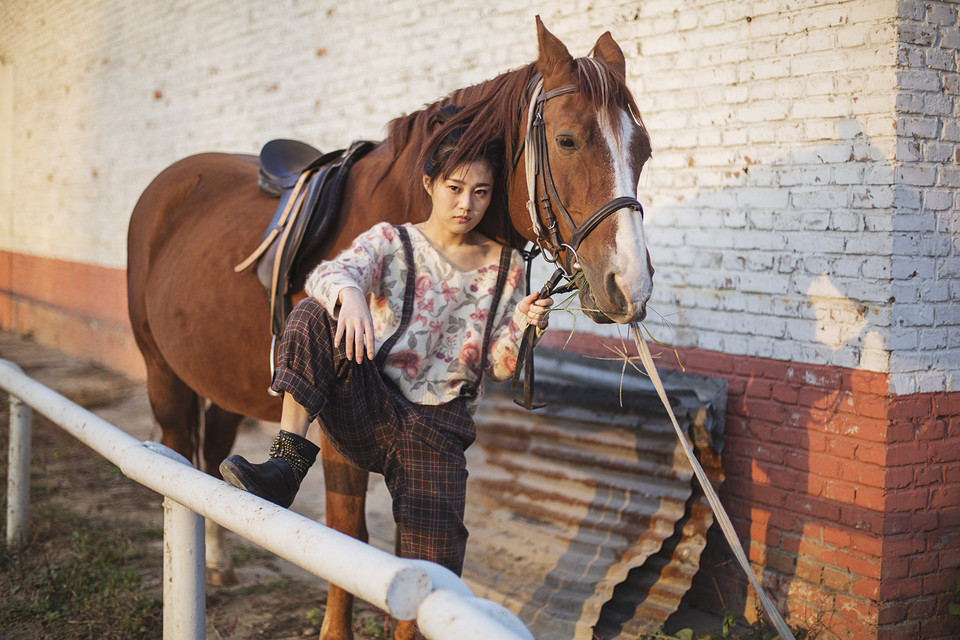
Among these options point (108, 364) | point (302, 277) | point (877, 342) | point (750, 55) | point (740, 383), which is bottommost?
point (108, 364)

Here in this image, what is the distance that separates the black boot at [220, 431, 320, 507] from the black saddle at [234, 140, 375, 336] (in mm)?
829

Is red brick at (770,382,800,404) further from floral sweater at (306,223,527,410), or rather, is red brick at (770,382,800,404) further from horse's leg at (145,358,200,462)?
horse's leg at (145,358,200,462)

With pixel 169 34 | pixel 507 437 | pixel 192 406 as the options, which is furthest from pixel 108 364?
pixel 507 437

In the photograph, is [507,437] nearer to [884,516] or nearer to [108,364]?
[884,516]

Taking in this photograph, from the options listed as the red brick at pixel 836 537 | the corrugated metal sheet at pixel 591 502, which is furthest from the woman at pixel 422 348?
the red brick at pixel 836 537

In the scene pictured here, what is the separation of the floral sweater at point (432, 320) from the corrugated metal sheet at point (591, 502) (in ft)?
4.07

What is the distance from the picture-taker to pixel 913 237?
3.11 meters

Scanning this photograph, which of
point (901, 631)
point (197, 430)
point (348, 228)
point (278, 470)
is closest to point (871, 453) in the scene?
point (901, 631)

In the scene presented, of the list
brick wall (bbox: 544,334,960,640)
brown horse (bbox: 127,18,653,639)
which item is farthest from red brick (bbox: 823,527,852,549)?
brown horse (bbox: 127,18,653,639)

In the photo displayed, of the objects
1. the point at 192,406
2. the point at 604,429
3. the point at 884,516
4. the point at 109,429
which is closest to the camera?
the point at 109,429

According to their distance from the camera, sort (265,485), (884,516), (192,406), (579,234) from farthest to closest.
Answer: (192,406), (884,516), (579,234), (265,485)

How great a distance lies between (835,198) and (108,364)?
9304mm

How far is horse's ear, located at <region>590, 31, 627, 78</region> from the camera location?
7.58 ft

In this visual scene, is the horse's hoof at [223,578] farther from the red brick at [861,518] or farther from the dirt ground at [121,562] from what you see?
the red brick at [861,518]
